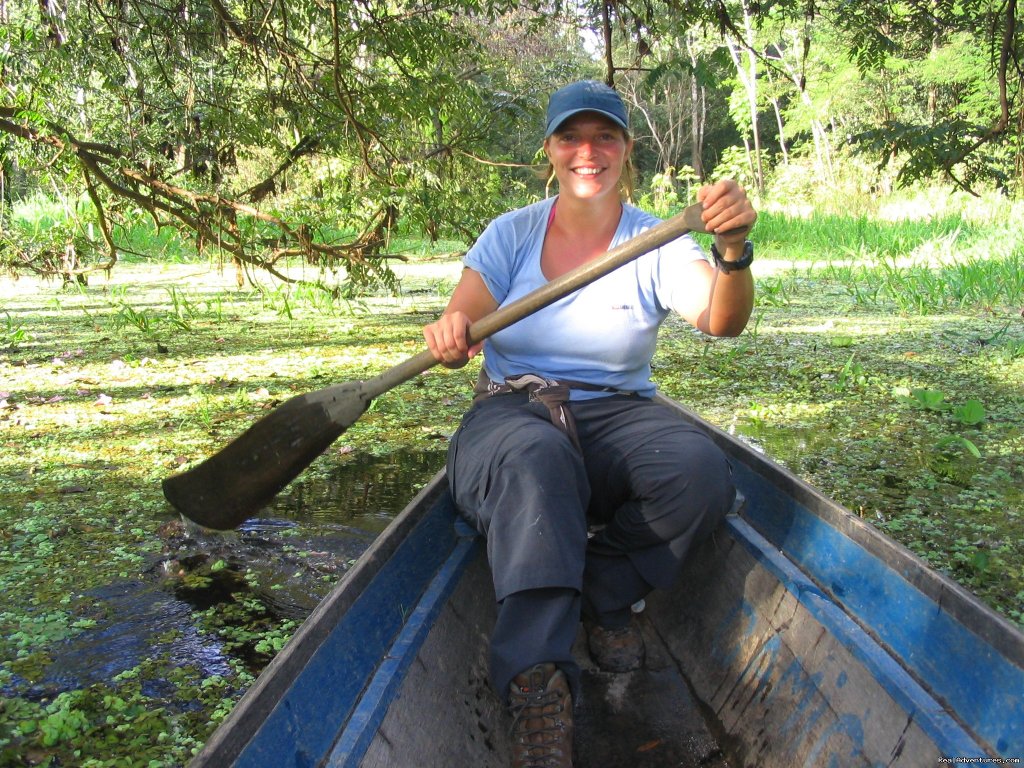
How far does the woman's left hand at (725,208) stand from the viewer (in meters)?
1.59

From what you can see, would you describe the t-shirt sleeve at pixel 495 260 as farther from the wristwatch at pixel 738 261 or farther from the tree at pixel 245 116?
the tree at pixel 245 116

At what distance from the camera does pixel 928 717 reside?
119cm

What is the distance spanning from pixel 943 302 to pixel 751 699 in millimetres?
5036

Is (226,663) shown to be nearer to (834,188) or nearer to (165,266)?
(165,266)

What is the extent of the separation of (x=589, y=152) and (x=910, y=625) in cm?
109

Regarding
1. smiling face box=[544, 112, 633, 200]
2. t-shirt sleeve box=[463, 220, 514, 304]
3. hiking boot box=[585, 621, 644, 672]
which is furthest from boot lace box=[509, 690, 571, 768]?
smiling face box=[544, 112, 633, 200]

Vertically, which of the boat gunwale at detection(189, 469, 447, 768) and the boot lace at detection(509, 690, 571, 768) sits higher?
the boat gunwale at detection(189, 469, 447, 768)

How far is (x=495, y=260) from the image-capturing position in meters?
1.99

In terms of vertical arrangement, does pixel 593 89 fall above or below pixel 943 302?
above

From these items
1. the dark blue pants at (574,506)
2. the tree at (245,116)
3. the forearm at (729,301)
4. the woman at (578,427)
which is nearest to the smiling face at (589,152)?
the woman at (578,427)

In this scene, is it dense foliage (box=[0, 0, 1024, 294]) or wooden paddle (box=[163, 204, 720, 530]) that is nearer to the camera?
wooden paddle (box=[163, 204, 720, 530])

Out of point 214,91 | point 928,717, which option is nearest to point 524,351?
point 928,717

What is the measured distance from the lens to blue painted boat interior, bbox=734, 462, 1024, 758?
1159mm

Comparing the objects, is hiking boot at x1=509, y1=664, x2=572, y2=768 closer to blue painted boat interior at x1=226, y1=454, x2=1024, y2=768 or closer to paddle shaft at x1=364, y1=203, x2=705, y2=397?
blue painted boat interior at x1=226, y1=454, x2=1024, y2=768
